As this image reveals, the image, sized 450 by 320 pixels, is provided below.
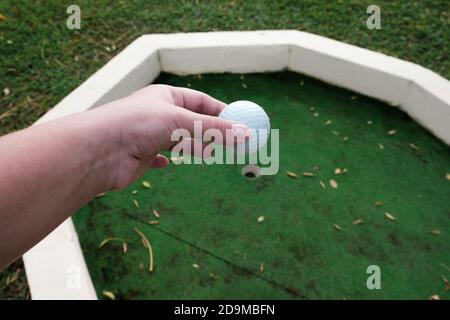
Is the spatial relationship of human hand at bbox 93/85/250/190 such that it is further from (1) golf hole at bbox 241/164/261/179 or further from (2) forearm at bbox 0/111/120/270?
(1) golf hole at bbox 241/164/261/179

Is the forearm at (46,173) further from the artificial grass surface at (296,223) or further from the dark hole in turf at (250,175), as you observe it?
the dark hole in turf at (250,175)

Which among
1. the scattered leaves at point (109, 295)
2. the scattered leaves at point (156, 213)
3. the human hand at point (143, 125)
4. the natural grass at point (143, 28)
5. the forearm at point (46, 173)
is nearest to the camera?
the forearm at point (46, 173)

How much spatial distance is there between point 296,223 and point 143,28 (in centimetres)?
240

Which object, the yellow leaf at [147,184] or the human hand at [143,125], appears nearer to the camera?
the human hand at [143,125]

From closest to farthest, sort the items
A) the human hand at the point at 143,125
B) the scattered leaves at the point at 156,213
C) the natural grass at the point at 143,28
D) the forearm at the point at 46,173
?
the forearm at the point at 46,173 < the human hand at the point at 143,125 < the scattered leaves at the point at 156,213 < the natural grass at the point at 143,28

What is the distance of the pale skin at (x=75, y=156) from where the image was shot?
1.15 m

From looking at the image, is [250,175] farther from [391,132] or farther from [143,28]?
[143,28]

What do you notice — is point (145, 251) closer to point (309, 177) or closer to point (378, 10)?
point (309, 177)

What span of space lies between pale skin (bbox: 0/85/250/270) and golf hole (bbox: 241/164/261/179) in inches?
47.9

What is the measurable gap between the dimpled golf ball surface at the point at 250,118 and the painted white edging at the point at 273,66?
1.54 meters

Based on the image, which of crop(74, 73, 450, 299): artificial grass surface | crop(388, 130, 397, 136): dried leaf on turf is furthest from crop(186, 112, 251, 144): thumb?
crop(388, 130, 397, 136): dried leaf on turf

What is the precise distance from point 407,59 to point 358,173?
4.30 ft

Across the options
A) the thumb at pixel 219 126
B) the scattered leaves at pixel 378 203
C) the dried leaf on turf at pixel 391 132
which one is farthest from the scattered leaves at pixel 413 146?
the thumb at pixel 219 126

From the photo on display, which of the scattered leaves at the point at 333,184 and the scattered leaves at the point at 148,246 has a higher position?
the scattered leaves at the point at 333,184
